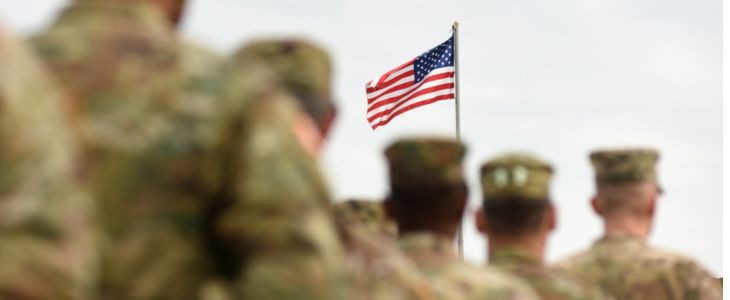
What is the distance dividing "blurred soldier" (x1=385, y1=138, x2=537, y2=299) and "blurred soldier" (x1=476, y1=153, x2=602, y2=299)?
102 centimetres

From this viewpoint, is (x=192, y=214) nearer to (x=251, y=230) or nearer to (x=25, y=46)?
(x=251, y=230)

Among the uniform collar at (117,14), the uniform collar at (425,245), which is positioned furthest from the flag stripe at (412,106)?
the uniform collar at (117,14)

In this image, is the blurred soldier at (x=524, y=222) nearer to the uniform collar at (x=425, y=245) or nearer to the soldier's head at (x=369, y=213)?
the soldier's head at (x=369, y=213)

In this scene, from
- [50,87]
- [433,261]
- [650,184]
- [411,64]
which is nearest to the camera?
[50,87]

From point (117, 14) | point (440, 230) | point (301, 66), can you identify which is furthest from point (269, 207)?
point (440, 230)

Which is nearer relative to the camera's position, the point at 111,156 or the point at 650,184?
the point at 111,156

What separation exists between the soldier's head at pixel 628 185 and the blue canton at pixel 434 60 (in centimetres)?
961

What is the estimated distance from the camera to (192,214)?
5.45 metres

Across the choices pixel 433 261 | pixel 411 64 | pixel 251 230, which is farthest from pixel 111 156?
pixel 411 64

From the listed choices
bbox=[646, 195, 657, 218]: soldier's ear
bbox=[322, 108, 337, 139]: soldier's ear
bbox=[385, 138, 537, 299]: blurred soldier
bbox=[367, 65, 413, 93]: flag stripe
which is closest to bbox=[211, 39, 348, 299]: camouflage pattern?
bbox=[322, 108, 337, 139]: soldier's ear

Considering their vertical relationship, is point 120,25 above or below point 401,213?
above

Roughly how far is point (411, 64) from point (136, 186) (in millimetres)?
17809

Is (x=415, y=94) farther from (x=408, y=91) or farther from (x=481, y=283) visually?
(x=481, y=283)

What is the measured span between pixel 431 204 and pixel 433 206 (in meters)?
0.02
